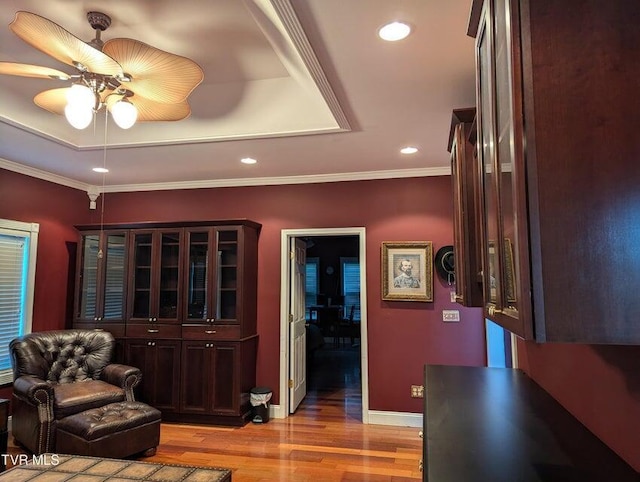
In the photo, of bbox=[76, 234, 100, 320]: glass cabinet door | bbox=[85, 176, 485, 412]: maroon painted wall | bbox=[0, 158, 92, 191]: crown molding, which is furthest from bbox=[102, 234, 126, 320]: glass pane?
bbox=[0, 158, 92, 191]: crown molding

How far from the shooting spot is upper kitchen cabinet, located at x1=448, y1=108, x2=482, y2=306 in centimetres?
199

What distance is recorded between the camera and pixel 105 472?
2.19 meters

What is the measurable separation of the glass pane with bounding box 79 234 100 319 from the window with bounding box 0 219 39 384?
1.52ft

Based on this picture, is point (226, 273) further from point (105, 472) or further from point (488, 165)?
point (488, 165)

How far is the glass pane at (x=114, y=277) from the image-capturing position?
178 inches

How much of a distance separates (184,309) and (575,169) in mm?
4129

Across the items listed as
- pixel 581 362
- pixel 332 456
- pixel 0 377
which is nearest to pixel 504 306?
pixel 581 362

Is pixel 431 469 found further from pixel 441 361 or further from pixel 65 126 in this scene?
pixel 65 126

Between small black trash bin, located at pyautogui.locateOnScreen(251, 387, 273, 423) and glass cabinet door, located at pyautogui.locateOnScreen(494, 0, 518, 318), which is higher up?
glass cabinet door, located at pyautogui.locateOnScreen(494, 0, 518, 318)

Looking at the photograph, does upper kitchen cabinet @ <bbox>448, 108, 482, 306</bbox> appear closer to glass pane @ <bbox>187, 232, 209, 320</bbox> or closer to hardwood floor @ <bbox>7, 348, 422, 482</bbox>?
hardwood floor @ <bbox>7, 348, 422, 482</bbox>

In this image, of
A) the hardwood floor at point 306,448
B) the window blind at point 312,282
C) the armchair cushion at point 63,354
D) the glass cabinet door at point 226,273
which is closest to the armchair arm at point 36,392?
the armchair cushion at point 63,354

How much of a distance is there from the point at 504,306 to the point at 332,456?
2.89 metres

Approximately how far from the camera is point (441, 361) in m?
4.17

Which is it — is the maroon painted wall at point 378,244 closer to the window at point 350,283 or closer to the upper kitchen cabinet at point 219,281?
the upper kitchen cabinet at point 219,281
